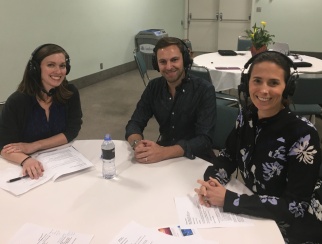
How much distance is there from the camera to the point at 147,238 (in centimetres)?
107

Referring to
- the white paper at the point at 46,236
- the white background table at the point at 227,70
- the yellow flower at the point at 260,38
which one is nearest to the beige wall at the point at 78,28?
the white background table at the point at 227,70

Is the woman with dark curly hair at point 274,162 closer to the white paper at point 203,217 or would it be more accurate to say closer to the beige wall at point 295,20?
the white paper at point 203,217

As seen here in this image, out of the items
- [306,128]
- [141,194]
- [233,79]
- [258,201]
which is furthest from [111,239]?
[233,79]

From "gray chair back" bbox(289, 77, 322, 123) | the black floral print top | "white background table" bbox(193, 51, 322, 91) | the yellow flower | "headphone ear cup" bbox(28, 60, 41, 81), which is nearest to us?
the black floral print top

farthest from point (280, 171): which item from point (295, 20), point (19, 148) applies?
point (295, 20)

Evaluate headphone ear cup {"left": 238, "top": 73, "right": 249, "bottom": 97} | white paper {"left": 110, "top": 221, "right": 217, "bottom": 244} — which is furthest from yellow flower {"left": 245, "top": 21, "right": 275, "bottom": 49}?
white paper {"left": 110, "top": 221, "right": 217, "bottom": 244}

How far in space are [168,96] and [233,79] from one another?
1764 millimetres

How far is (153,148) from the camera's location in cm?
Answer: 160

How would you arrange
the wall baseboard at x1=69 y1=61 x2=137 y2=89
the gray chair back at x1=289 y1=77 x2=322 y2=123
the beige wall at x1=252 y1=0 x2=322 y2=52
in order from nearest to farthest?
the gray chair back at x1=289 y1=77 x2=322 y2=123
the wall baseboard at x1=69 y1=61 x2=137 y2=89
the beige wall at x1=252 y1=0 x2=322 y2=52

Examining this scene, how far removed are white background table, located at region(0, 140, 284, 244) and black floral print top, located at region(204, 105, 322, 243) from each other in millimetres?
84

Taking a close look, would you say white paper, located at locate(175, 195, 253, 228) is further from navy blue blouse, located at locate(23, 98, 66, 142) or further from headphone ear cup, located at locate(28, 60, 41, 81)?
headphone ear cup, located at locate(28, 60, 41, 81)

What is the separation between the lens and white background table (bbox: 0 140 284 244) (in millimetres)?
1108

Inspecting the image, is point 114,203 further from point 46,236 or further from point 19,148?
point 19,148

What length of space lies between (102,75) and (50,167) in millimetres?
4921
